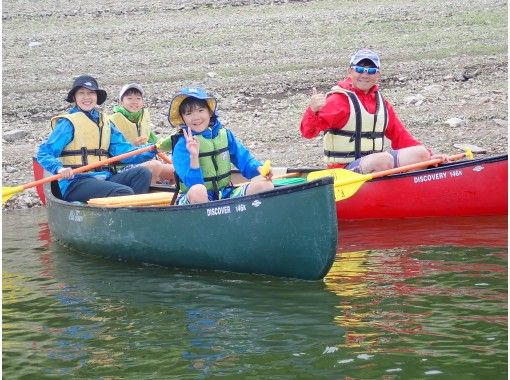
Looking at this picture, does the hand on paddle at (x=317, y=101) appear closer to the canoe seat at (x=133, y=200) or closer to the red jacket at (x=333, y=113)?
the red jacket at (x=333, y=113)

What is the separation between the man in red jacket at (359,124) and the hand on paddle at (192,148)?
5.82 feet

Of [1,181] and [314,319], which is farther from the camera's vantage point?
[1,181]

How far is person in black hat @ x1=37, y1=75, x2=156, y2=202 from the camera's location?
885 cm

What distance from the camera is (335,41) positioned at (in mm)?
18859

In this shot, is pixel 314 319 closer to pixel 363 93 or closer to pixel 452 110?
pixel 363 93

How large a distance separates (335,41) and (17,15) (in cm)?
734

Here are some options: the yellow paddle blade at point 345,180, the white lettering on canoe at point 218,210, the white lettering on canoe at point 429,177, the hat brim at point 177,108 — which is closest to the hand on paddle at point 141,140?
the yellow paddle blade at point 345,180

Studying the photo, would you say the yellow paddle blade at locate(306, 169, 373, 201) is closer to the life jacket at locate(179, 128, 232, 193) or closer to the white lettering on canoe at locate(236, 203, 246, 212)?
the life jacket at locate(179, 128, 232, 193)

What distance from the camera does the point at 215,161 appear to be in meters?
7.59

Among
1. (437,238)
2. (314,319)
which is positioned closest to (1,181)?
(437,238)

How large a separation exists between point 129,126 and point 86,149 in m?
1.49

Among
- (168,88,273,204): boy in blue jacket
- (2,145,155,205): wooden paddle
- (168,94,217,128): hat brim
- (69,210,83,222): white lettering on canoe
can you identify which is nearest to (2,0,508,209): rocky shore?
(2,145,155,205): wooden paddle

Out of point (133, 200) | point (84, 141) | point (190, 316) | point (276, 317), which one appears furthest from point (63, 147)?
point (276, 317)

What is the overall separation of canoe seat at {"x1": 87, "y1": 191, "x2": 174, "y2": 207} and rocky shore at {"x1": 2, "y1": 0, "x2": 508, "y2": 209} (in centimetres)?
343
